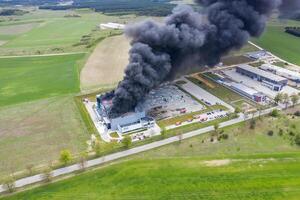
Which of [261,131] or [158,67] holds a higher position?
[158,67]

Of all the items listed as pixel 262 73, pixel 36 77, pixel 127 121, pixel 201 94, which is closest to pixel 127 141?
pixel 127 121

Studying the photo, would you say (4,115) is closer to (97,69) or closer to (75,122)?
(75,122)

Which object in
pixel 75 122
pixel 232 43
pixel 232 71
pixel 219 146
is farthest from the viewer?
pixel 232 71

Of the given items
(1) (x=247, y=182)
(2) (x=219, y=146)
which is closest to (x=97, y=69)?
(2) (x=219, y=146)

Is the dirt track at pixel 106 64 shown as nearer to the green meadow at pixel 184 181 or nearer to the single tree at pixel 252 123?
the single tree at pixel 252 123

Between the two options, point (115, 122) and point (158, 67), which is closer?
point (115, 122)

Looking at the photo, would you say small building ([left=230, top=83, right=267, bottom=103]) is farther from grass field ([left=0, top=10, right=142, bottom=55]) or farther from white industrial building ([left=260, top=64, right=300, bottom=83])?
grass field ([left=0, top=10, right=142, bottom=55])
